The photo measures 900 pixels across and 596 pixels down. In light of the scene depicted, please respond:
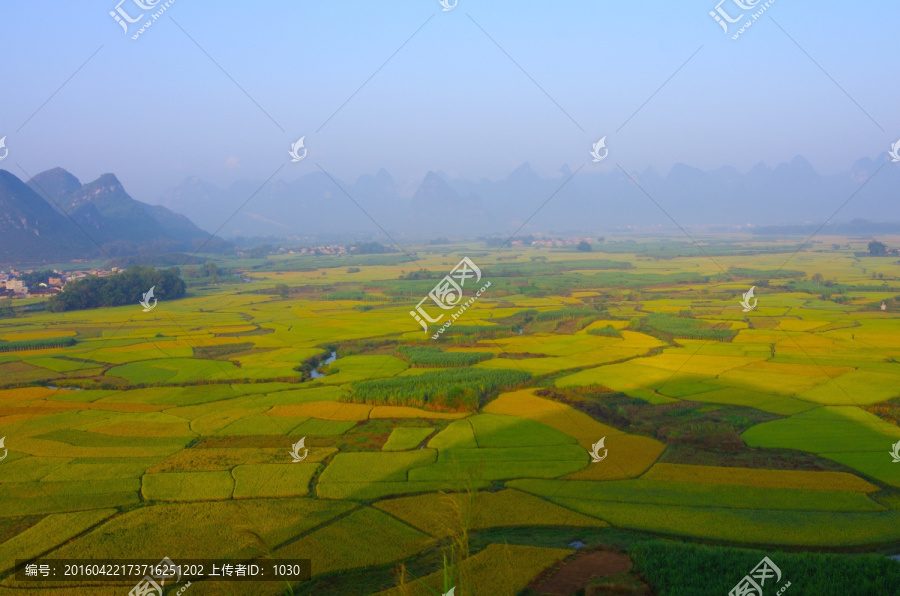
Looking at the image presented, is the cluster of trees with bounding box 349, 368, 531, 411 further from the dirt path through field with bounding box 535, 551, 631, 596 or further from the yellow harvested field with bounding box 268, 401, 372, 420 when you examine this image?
the dirt path through field with bounding box 535, 551, 631, 596

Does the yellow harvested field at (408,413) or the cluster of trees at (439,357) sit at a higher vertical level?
the cluster of trees at (439,357)

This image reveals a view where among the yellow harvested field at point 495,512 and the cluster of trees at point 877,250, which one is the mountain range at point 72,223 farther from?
the cluster of trees at point 877,250

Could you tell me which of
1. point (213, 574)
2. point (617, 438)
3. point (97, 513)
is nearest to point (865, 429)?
point (617, 438)

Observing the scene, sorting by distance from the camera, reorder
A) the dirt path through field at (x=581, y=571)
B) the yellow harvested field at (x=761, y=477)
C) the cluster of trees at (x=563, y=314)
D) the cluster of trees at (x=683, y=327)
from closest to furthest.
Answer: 1. the dirt path through field at (x=581, y=571)
2. the yellow harvested field at (x=761, y=477)
3. the cluster of trees at (x=683, y=327)
4. the cluster of trees at (x=563, y=314)

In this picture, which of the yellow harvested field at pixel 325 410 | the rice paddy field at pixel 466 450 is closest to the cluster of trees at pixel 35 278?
the rice paddy field at pixel 466 450

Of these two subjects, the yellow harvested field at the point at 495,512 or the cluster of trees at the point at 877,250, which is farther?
the cluster of trees at the point at 877,250
